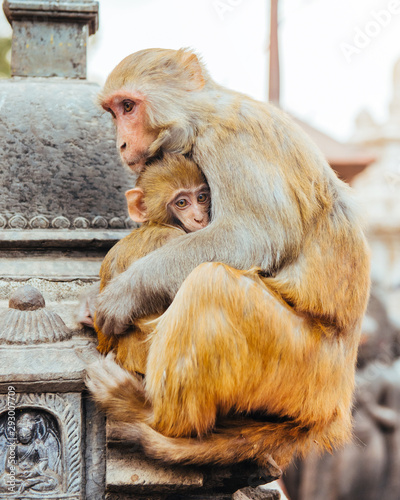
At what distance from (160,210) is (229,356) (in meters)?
0.83

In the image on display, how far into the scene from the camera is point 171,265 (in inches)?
101

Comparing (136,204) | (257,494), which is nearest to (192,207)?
(136,204)

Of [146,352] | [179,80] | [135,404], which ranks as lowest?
[135,404]

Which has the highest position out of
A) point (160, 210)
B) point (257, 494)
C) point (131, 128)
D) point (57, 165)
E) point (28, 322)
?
point (131, 128)

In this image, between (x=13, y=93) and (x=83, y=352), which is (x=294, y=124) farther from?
(x=13, y=93)

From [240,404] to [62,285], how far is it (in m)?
1.27

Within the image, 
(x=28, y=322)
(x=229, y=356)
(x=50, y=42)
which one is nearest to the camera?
(x=229, y=356)

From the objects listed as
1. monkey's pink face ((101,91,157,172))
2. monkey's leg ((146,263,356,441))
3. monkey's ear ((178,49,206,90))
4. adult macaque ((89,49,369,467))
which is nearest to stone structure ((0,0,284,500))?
adult macaque ((89,49,369,467))

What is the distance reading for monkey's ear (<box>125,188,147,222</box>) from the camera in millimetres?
2836

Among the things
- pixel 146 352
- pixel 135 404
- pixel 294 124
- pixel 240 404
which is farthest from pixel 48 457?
pixel 294 124

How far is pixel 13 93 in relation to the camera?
342cm

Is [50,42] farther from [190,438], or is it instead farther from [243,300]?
[190,438]

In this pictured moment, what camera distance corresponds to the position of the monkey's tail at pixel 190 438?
7.63 feet

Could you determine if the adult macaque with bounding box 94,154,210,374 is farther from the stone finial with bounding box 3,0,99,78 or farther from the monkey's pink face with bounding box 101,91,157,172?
the stone finial with bounding box 3,0,99,78
